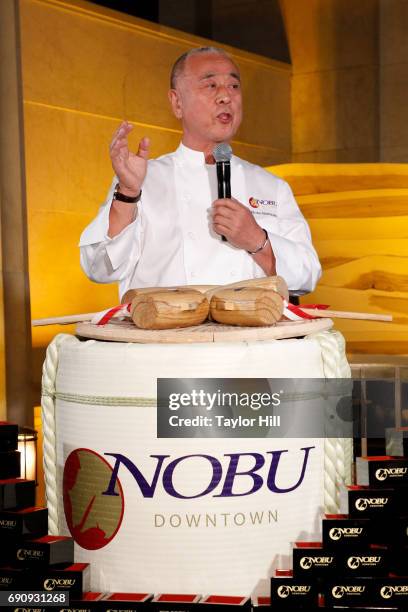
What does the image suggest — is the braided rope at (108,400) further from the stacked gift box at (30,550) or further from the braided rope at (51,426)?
the stacked gift box at (30,550)

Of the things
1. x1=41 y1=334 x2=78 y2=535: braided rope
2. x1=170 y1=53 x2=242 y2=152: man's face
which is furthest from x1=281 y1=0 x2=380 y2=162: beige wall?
x1=41 y1=334 x2=78 y2=535: braided rope

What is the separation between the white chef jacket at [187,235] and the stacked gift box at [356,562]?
22.4 inches

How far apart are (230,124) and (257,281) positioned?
1.69ft

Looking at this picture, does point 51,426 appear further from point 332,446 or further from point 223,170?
point 223,170

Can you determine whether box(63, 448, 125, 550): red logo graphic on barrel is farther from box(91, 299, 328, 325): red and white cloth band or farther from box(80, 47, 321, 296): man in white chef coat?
box(80, 47, 321, 296): man in white chef coat

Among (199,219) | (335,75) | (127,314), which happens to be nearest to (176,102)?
(199,219)

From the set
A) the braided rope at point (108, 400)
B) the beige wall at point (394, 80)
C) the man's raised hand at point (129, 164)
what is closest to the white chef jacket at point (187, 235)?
the man's raised hand at point (129, 164)

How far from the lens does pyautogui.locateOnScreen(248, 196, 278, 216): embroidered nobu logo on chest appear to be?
171 cm

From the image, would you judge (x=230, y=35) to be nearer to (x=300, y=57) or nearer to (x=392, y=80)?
(x=300, y=57)

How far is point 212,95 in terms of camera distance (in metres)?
1.63

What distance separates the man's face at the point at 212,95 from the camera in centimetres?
163

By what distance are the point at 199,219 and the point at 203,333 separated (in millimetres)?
687

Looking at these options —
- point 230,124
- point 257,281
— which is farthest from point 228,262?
point 257,281

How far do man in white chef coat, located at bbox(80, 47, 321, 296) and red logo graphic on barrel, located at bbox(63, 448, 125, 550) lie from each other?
515 mm
